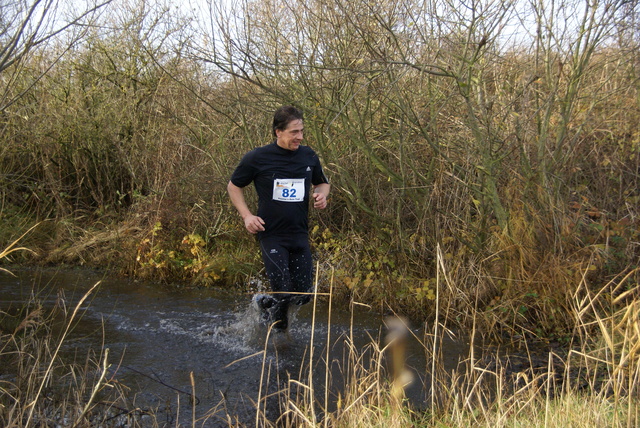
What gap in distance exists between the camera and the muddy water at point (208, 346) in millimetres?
4418

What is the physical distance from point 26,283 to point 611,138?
7.39m

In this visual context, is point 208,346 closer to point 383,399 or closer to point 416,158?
point 383,399

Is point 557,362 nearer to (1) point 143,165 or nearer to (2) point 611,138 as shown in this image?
(2) point 611,138

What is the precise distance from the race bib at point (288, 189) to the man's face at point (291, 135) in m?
0.25

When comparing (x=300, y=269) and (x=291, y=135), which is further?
(x=300, y=269)

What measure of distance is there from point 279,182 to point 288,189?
0.09 m

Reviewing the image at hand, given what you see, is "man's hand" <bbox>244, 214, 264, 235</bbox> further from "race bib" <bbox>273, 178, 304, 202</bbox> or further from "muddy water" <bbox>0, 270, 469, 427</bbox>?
"muddy water" <bbox>0, 270, 469, 427</bbox>

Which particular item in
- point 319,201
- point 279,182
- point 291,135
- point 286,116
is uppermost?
point 286,116

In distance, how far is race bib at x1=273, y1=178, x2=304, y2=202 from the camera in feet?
16.7

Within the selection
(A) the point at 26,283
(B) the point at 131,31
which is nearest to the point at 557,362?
(A) the point at 26,283

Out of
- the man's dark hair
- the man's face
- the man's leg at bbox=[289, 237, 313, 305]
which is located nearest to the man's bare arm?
the man's leg at bbox=[289, 237, 313, 305]

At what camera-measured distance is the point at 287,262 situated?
17.1ft

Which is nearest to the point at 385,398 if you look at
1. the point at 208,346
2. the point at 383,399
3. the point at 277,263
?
the point at 383,399

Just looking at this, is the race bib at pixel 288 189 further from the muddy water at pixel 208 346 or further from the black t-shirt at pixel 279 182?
the muddy water at pixel 208 346
